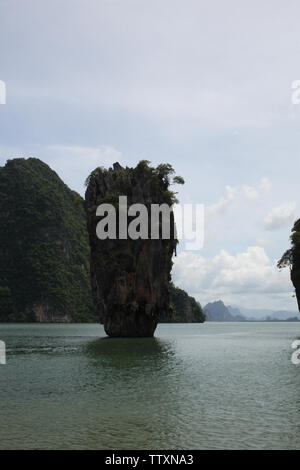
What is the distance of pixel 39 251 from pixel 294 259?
11895 centimetres

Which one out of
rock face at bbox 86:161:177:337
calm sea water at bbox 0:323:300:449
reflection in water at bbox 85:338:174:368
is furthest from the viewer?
rock face at bbox 86:161:177:337

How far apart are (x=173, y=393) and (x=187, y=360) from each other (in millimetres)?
13857

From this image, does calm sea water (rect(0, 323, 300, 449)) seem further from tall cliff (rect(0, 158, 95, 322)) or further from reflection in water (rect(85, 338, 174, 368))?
tall cliff (rect(0, 158, 95, 322))

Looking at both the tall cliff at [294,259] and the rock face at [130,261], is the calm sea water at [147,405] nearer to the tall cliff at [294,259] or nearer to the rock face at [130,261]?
the rock face at [130,261]

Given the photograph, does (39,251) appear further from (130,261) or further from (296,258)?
(130,261)

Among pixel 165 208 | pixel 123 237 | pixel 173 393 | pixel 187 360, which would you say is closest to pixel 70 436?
pixel 173 393

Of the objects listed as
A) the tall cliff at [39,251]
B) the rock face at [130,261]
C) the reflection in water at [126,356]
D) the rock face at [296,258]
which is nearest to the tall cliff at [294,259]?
the rock face at [296,258]

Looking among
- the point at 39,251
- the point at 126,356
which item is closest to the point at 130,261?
the point at 126,356

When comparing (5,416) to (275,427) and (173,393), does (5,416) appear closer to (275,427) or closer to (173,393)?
(173,393)

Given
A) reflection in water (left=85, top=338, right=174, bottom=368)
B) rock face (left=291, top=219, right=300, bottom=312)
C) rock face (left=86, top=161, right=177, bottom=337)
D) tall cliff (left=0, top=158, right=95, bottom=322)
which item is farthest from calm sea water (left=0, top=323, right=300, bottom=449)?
tall cliff (left=0, top=158, right=95, bottom=322)

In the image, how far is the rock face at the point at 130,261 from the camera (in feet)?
170

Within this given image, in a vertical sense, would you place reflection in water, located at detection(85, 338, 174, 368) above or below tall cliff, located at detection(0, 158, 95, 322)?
below

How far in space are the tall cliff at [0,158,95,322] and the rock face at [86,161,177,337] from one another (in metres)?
104

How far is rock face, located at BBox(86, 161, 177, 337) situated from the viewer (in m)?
51.9
